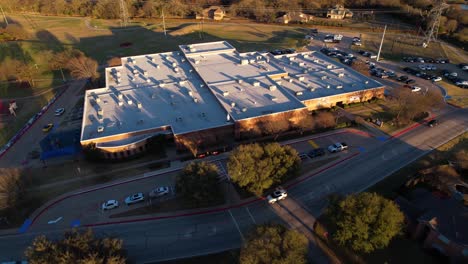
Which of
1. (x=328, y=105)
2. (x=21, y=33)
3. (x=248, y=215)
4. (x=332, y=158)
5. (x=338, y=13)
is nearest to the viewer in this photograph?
(x=248, y=215)

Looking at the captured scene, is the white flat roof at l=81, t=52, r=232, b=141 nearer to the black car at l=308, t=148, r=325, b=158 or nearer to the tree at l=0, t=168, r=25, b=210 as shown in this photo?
the tree at l=0, t=168, r=25, b=210

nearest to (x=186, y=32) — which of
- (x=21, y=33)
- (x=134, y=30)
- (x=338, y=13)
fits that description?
(x=134, y=30)

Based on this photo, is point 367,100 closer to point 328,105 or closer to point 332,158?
point 328,105

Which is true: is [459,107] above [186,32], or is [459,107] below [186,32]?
below

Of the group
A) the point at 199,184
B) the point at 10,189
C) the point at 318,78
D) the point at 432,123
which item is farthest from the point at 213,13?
the point at 10,189

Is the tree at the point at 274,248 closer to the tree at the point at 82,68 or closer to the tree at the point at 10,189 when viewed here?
the tree at the point at 10,189
